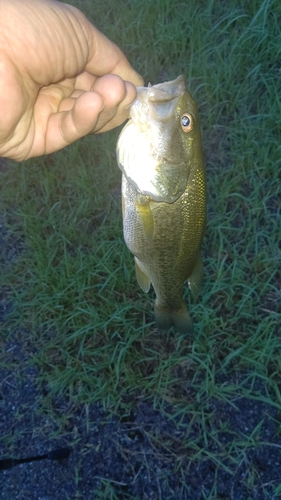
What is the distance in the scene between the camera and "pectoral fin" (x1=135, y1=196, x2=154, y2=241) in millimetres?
1633

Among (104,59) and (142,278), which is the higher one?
(104,59)

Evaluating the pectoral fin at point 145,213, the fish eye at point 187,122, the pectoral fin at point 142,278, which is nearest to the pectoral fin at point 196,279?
the pectoral fin at point 142,278

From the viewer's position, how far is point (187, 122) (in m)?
1.61

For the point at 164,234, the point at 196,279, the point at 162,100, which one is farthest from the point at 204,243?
the point at 162,100

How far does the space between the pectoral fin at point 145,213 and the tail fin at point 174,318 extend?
48 cm

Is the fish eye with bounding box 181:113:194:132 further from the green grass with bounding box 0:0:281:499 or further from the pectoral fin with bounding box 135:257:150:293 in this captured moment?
the green grass with bounding box 0:0:281:499

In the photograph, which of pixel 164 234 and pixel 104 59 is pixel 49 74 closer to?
pixel 104 59

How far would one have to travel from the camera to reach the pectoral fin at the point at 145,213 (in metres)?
1.63

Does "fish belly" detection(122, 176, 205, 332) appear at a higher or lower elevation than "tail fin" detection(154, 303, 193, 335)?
higher

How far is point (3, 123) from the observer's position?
164cm

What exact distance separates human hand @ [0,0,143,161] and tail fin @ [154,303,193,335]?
80 centimetres

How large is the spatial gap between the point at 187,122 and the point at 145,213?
0.33 metres

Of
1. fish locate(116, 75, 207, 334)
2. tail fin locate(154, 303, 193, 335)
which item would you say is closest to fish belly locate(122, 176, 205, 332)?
fish locate(116, 75, 207, 334)

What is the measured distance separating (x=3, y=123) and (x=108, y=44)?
1.58 feet
